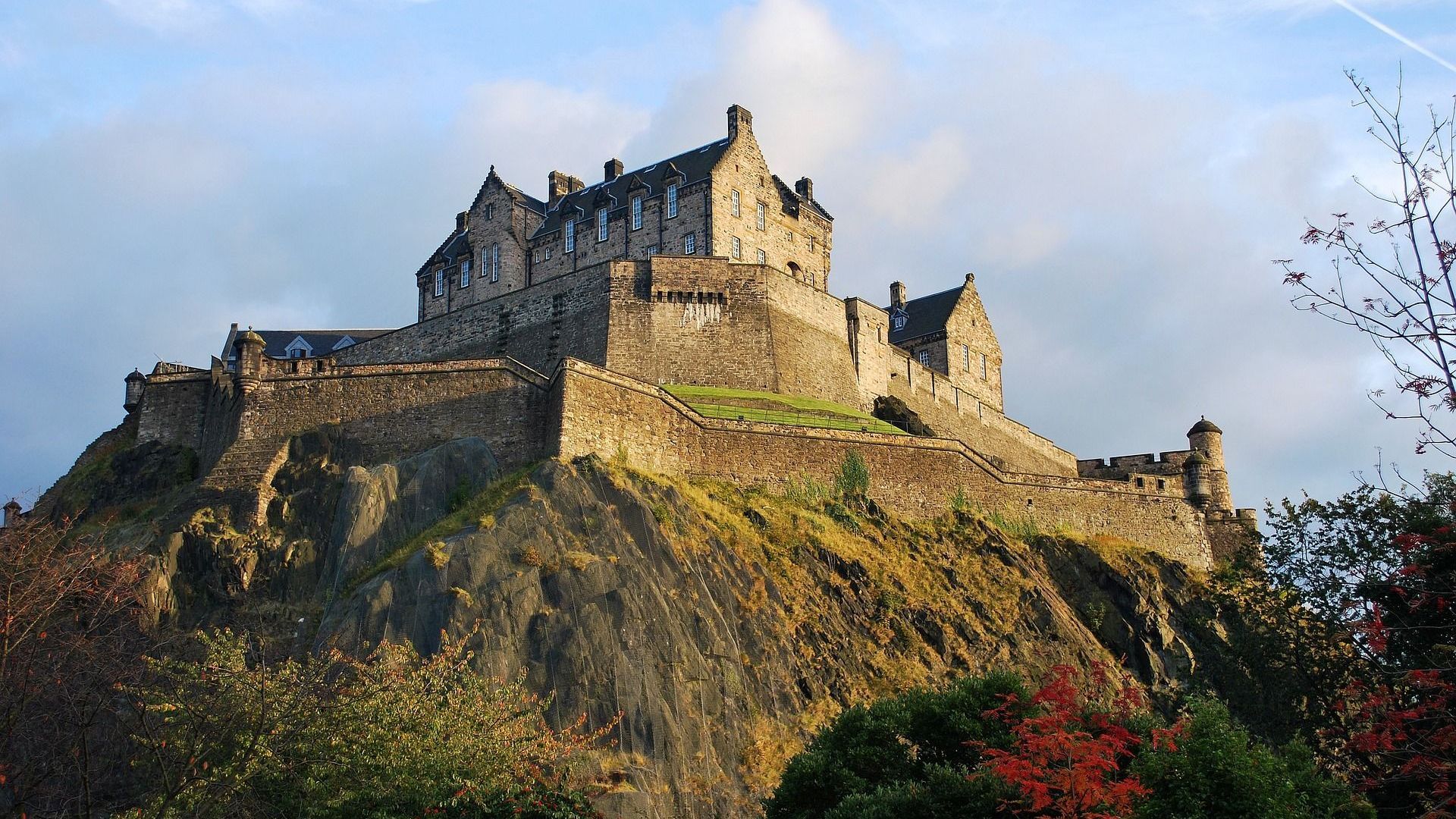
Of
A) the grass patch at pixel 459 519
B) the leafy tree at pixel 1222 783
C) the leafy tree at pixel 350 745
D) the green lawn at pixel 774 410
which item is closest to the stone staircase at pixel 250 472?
the grass patch at pixel 459 519

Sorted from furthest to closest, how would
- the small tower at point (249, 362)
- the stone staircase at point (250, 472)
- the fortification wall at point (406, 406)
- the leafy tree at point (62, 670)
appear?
1. the small tower at point (249, 362)
2. the fortification wall at point (406, 406)
3. the stone staircase at point (250, 472)
4. the leafy tree at point (62, 670)

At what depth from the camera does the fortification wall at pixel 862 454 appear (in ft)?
148

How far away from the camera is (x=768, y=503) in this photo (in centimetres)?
4659

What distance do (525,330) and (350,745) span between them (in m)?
31.2

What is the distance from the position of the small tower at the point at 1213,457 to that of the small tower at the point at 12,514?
47.3 m

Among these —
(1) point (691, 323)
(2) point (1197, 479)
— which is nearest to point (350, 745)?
(1) point (691, 323)

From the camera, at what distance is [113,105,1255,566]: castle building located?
151 ft

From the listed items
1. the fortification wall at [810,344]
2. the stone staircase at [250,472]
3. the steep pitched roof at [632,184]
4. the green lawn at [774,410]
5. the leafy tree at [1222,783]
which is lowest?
the leafy tree at [1222,783]

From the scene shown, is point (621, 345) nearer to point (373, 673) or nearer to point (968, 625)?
point (968, 625)

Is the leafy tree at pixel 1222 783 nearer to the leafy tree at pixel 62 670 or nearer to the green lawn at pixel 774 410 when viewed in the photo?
the leafy tree at pixel 62 670

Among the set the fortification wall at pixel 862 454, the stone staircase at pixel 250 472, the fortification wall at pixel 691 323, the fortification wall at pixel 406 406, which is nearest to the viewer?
the stone staircase at pixel 250 472

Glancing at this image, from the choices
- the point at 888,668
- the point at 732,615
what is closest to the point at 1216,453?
the point at 888,668

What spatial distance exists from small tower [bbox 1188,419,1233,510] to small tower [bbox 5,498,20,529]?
47262 millimetres

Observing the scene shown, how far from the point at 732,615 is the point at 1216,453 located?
31.1 metres
